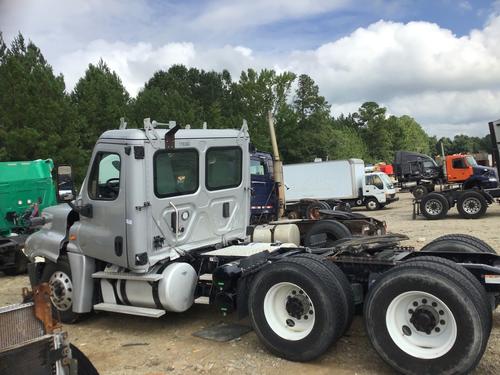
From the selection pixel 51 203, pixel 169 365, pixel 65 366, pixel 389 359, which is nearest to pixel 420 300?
pixel 389 359

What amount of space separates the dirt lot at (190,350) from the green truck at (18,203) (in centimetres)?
475

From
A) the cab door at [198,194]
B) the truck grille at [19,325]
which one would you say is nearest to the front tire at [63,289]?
the cab door at [198,194]

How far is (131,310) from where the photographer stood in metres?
5.92

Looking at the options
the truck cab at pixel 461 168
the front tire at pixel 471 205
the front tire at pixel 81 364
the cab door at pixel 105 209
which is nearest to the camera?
the front tire at pixel 81 364

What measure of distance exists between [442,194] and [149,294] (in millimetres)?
16231

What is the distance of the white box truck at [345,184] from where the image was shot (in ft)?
85.8

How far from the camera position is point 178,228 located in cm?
620

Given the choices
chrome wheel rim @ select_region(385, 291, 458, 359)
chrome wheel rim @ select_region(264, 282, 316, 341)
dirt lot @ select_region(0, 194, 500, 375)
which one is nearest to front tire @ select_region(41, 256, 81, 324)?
dirt lot @ select_region(0, 194, 500, 375)

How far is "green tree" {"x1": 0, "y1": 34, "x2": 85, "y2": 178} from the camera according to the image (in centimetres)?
2305

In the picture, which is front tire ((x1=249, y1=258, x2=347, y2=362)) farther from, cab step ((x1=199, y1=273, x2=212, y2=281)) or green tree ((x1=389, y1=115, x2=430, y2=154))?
green tree ((x1=389, y1=115, x2=430, y2=154))

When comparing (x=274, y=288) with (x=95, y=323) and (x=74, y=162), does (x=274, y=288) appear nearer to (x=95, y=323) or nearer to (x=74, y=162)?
(x=95, y=323)

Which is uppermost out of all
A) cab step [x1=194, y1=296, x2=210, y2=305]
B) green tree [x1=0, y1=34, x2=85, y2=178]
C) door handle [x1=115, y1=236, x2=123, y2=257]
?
green tree [x1=0, y1=34, x2=85, y2=178]

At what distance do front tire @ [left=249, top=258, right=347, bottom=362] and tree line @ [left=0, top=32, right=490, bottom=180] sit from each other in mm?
20764

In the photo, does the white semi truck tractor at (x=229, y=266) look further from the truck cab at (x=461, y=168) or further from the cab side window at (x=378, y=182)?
the truck cab at (x=461, y=168)
